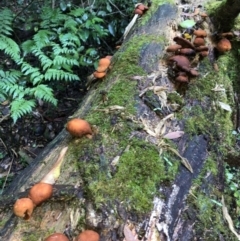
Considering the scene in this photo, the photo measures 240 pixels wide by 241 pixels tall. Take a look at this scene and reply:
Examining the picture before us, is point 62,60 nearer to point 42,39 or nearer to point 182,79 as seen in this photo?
point 42,39

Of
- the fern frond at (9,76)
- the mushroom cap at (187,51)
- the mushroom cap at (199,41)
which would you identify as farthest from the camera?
the fern frond at (9,76)

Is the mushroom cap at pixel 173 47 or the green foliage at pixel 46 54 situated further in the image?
the green foliage at pixel 46 54

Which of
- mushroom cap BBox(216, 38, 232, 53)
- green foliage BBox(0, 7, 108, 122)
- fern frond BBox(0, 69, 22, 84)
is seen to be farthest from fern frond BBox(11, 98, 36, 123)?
mushroom cap BBox(216, 38, 232, 53)

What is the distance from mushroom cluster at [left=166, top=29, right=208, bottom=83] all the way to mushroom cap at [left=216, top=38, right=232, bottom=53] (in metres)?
0.39

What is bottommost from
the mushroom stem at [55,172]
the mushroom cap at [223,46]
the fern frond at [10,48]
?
the mushroom cap at [223,46]

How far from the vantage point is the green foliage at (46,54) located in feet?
14.5

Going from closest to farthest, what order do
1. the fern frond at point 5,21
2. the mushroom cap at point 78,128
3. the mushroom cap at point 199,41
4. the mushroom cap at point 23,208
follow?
1. the mushroom cap at point 23,208
2. the mushroom cap at point 78,128
3. the mushroom cap at point 199,41
4. the fern frond at point 5,21

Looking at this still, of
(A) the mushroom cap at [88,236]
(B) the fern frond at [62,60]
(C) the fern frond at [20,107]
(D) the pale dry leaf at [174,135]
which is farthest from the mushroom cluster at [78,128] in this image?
(B) the fern frond at [62,60]

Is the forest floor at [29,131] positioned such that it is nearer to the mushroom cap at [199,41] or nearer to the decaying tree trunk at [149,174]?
the decaying tree trunk at [149,174]

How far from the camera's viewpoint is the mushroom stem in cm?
259

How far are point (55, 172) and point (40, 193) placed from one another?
0.32m

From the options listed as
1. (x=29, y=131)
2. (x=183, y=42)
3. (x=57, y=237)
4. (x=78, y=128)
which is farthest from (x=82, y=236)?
(x=29, y=131)

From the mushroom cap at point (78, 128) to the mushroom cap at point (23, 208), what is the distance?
66 cm

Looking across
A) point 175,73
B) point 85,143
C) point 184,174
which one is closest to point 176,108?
point 175,73
